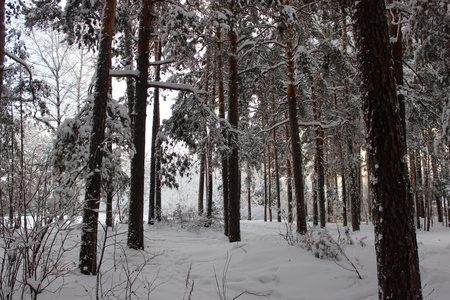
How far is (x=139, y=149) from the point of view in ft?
22.1

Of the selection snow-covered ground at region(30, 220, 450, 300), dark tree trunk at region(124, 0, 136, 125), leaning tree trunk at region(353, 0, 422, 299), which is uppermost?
dark tree trunk at region(124, 0, 136, 125)

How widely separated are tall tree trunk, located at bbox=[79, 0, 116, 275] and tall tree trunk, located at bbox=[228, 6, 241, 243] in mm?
3790

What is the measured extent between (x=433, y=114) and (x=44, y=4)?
35.5ft

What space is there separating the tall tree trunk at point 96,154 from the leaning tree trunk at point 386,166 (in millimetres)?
4200

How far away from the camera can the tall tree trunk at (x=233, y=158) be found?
8.09m

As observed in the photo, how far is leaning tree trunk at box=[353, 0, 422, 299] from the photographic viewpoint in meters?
2.97

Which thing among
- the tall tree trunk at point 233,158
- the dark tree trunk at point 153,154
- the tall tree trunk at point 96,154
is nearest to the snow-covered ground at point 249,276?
the tall tree trunk at point 96,154

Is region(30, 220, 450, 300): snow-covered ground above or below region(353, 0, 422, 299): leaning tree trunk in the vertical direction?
below

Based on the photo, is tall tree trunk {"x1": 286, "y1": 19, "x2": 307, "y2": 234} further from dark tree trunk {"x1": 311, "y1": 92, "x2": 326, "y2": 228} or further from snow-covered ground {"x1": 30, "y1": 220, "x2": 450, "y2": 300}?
dark tree trunk {"x1": 311, "y1": 92, "x2": 326, "y2": 228}

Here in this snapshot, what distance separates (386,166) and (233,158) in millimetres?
5404

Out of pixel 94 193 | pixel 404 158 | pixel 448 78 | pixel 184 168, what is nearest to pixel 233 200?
pixel 184 168

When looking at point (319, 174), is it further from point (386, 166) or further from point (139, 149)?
point (386, 166)

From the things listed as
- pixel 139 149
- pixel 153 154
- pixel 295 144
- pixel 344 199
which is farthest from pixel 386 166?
pixel 344 199

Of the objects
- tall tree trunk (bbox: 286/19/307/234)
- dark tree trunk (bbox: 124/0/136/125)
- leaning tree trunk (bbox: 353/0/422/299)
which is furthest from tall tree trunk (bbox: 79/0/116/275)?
tall tree trunk (bbox: 286/19/307/234)
